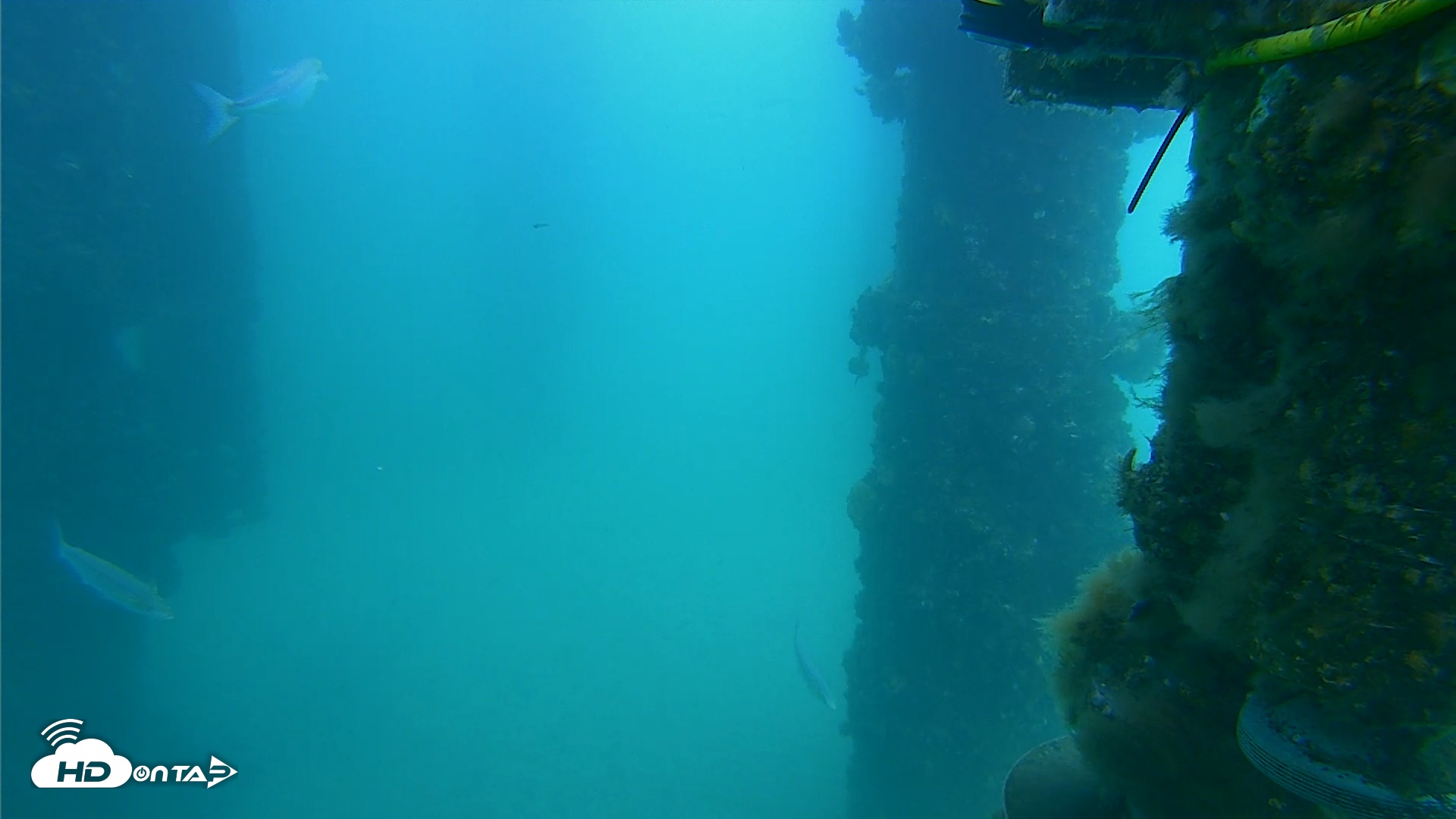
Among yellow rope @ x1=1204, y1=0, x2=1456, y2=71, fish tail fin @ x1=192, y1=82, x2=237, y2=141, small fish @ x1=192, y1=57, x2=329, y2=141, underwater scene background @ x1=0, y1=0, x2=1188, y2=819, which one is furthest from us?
underwater scene background @ x1=0, y1=0, x2=1188, y2=819

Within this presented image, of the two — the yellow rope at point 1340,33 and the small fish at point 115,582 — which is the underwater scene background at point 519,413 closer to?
the small fish at point 115,582

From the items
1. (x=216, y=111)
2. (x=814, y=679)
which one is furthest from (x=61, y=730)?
(x=814, y=679)

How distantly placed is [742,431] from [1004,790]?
165 feet

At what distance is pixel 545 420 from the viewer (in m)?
41.8

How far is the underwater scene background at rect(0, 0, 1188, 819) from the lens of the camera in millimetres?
9523

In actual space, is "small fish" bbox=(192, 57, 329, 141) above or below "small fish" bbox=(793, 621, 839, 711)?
above

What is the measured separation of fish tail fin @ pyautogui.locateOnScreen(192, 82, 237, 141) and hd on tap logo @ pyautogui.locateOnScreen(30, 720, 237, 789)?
29.2ft

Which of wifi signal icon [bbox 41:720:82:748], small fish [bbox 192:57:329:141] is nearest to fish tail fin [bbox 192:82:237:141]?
small fish [bbox 192:57:329:141]

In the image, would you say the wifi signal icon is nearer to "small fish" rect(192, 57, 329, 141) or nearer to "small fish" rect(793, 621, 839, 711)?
"small fish" rect(192, 57, 329, 141)

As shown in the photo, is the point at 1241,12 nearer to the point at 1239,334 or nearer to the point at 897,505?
the point at 1239,334

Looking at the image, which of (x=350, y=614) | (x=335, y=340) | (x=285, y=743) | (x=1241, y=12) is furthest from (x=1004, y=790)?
(x=335, y=340)

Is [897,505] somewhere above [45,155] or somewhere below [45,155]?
below

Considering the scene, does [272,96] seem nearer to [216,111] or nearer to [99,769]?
[216,111]

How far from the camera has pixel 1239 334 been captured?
1911mm
